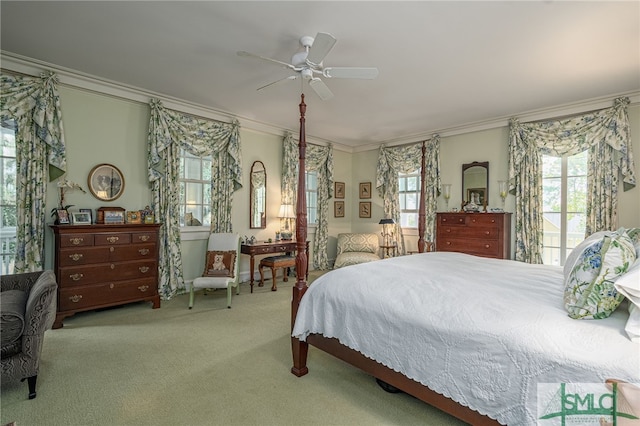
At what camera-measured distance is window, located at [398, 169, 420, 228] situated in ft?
20.5

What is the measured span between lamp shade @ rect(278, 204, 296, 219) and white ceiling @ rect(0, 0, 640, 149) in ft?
6.18

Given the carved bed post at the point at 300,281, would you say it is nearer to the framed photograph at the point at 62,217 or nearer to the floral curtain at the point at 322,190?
the framed photograph at the point at 62,217

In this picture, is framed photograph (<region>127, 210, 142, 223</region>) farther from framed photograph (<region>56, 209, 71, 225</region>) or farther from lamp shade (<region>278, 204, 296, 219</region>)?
lamp shade (<region>278, 204, 296, 219</region>)

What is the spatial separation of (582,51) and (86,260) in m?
5.52

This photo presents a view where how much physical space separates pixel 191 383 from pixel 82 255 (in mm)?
2144

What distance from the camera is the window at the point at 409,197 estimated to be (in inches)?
246

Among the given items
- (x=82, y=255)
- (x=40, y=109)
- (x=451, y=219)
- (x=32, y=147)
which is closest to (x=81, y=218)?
(x=82, y=255)

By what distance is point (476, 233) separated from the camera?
4.82 m

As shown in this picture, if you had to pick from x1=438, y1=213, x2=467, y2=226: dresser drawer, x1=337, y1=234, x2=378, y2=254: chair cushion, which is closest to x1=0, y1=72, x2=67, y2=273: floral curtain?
x1=337, y1=234, x2=378, y2=254: chair cushion

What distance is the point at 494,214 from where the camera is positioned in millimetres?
4664

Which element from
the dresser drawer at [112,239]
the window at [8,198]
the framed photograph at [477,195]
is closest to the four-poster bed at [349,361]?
the dresser drawer at [112,239]

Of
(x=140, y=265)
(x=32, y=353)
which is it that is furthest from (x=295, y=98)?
(x=32, y=353)

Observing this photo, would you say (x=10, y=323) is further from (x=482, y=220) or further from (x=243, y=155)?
(x=482, y=220)

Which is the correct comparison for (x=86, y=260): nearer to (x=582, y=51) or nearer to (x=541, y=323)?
(x=541, y=323)
